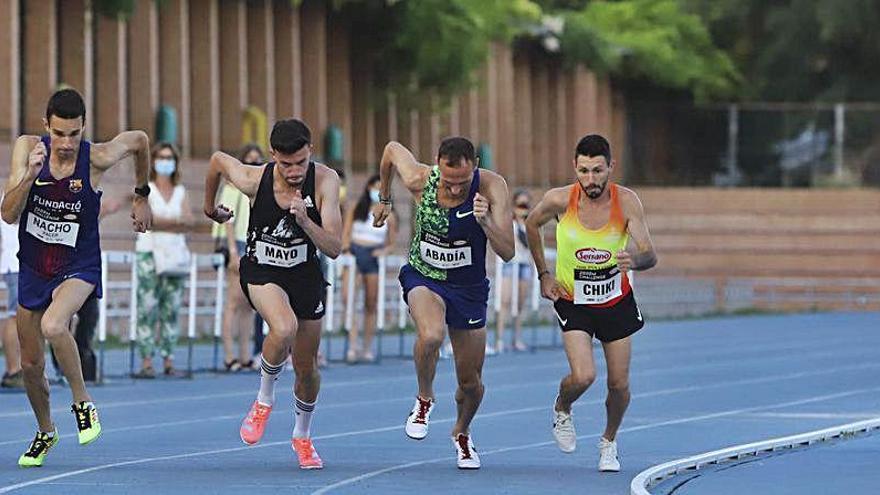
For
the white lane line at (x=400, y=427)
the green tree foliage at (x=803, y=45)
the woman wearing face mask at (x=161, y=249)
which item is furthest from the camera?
the green tree foliage at (x=803, y=45)

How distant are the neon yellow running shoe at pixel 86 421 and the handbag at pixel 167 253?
7935 mm

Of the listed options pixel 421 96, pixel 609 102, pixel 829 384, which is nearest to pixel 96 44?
pixel 421 96

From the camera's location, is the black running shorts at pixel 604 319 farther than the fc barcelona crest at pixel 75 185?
Yes

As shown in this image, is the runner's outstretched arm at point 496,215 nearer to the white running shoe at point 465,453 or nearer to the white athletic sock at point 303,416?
the white running shoe at point 465,453

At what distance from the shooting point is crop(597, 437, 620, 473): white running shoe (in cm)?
1412

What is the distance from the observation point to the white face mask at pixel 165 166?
22141 mm

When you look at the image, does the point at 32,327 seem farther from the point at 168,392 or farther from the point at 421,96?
the point at 421,96

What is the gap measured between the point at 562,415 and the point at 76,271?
9.22 feet

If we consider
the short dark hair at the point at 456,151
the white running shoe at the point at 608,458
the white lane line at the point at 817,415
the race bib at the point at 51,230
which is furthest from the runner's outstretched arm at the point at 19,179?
the white lane line at the point at 817,415

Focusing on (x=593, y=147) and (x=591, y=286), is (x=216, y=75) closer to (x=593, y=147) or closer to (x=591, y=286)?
(x=591, y=286)

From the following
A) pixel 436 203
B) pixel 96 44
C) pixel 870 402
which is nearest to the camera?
pixel 436 203

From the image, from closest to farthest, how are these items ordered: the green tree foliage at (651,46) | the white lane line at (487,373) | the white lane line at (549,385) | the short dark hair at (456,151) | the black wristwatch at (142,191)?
the short dark hair at (456,151) → the black wristwatch at (142,191) → the white lane line at (549,385) → the white lane line at (487,373) → the green tree foliage at (651,46)

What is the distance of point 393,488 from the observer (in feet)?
43.0

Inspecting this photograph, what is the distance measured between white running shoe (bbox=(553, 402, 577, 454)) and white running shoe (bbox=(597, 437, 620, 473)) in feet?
0.66
